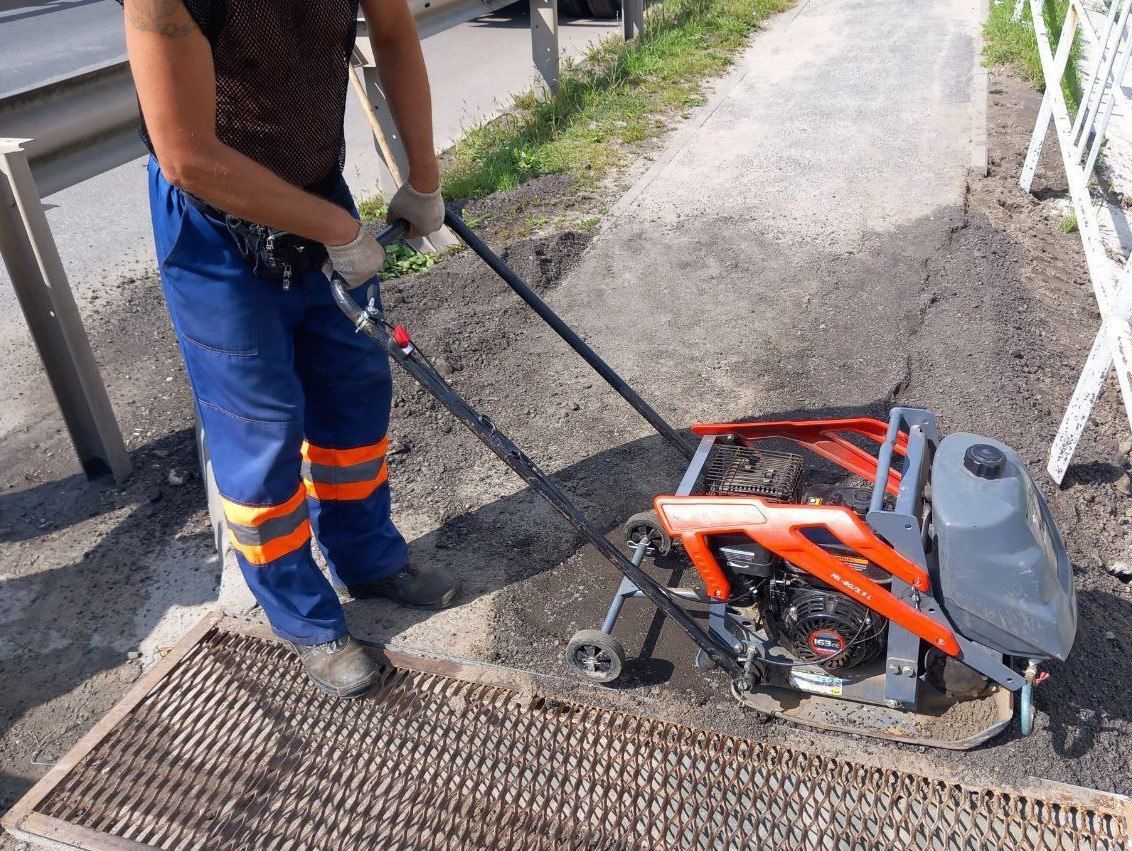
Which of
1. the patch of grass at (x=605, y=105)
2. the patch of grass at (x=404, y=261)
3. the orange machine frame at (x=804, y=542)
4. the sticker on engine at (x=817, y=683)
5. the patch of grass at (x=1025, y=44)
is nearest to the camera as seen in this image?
the orange machine frame at (x=804, y=542)

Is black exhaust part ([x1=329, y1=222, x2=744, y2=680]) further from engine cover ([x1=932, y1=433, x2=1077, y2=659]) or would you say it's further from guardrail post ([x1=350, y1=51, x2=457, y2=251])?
guardrail post ([x1=350, y1=51, x2=457, y2=251])

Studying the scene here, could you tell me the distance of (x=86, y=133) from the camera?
3.45 m

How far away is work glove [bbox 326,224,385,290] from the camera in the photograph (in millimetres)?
2273

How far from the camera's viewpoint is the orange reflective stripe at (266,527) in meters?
2.57

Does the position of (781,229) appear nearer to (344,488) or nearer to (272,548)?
(344,488)

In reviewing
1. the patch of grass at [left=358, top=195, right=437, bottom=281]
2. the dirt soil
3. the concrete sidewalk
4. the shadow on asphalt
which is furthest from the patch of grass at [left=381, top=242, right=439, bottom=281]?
the shadow on asphalt

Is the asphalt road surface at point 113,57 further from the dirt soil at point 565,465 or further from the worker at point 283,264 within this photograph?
the worker at point 283,264

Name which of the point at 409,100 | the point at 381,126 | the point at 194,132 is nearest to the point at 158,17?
the point at 194,132

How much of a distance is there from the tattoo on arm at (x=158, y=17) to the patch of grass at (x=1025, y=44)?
6.74 meters

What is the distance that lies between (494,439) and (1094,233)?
10.2 ft

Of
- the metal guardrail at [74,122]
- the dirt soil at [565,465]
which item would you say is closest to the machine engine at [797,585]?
the dirt soil at [565,465]

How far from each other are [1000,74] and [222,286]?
7.30 metres

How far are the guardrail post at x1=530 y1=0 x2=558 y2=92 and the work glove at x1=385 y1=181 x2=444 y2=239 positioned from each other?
5.00m

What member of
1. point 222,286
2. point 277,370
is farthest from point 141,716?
point 222,286
